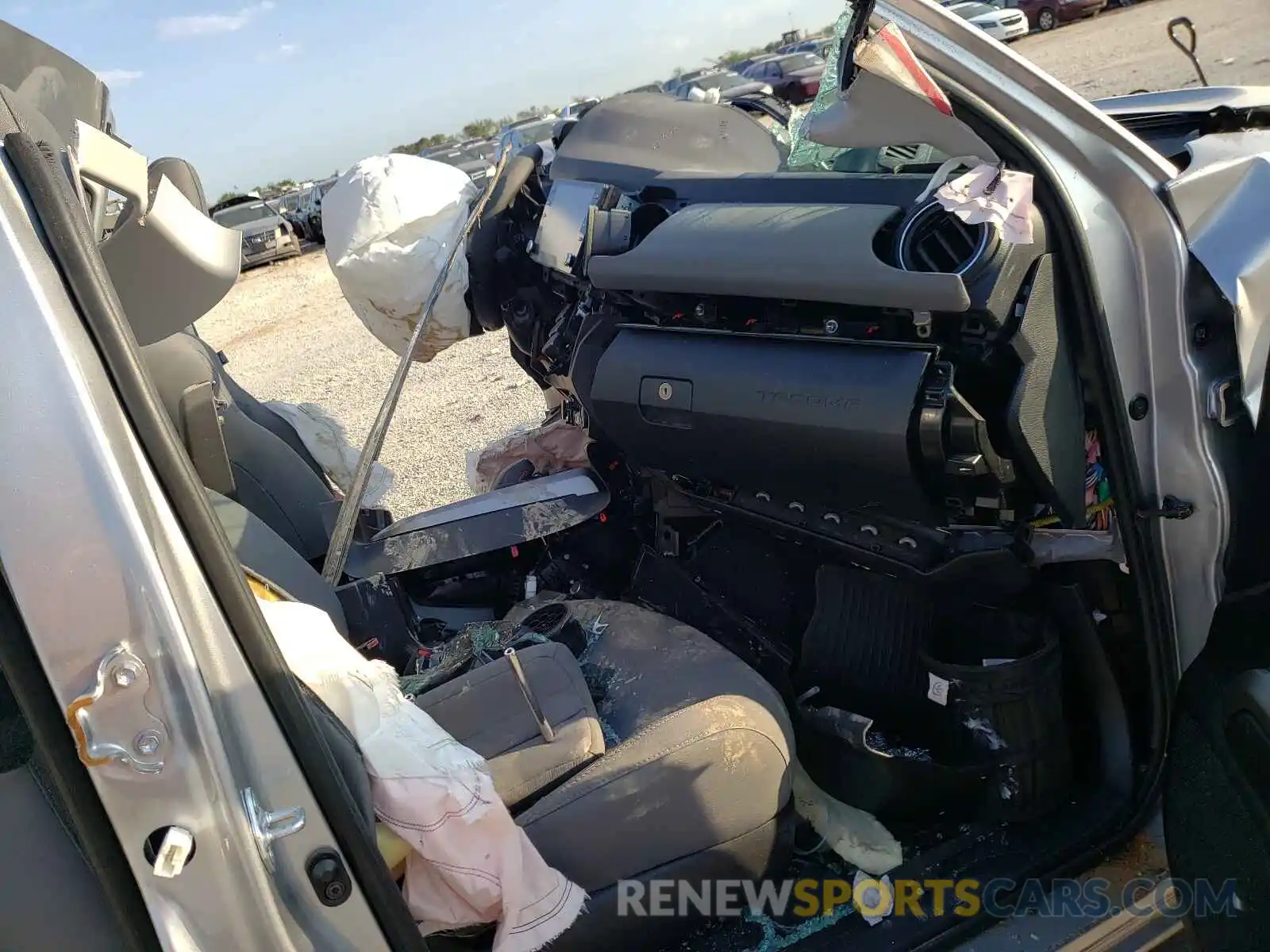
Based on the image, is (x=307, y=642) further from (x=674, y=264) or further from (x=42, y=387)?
(x=674, y=264)

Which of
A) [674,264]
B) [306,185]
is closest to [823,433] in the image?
[674,264]

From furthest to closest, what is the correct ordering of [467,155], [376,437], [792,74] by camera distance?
1. [792,74]
2. [467,155]
3. [376,437]

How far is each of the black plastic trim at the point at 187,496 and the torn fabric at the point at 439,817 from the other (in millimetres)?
158

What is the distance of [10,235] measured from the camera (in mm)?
1005

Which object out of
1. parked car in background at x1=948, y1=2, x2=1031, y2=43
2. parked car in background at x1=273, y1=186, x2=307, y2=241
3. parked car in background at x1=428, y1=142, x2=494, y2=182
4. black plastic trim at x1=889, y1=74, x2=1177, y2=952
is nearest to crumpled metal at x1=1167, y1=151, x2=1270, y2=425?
black plastic trim at x1=889, y1=74, x2=1177, y2=952

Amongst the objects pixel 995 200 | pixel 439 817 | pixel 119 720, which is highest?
pixel 995 200

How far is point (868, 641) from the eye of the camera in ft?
6.51

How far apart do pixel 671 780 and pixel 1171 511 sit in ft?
3.24

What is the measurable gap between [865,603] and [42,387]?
156 centimetres

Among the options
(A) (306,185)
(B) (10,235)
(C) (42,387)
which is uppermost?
(B) (10,235)

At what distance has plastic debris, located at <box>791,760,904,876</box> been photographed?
1820mm

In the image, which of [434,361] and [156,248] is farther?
[434,361]

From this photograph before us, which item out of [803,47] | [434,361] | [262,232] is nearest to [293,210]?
[262,232]

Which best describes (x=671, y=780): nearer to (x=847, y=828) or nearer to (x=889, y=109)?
(x=847, y=828)
